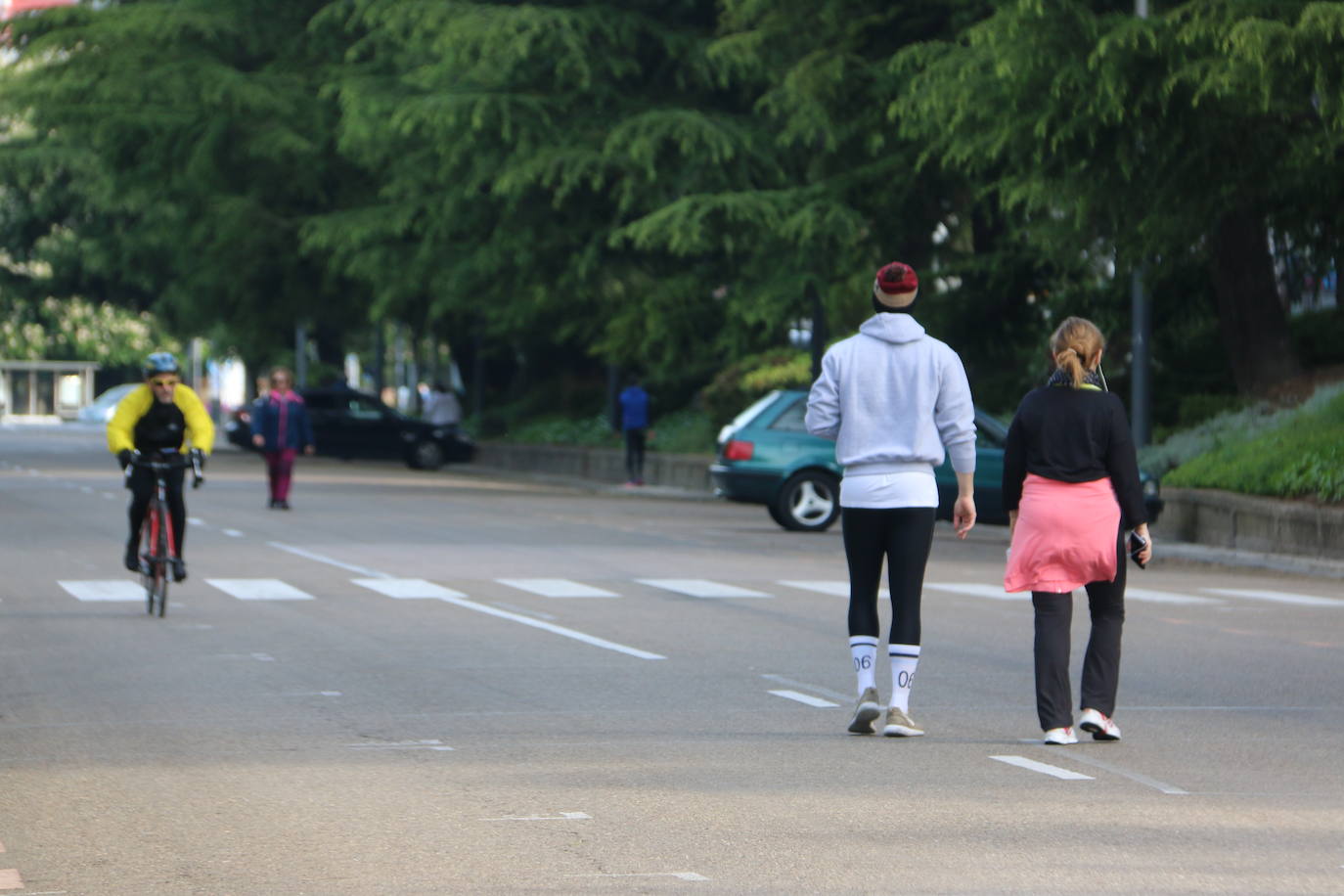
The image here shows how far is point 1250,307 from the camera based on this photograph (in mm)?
26281

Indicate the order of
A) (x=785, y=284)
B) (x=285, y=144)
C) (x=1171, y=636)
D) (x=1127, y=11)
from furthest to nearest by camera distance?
(x=285, y=144) < (x=785, y=284) < (x=1127, y=11) < (x=1171, y=636)

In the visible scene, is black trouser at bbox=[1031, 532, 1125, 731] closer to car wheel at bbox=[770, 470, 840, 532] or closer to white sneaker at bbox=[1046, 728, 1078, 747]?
white sneaker at bbox=[1046, 728, 1078, 747]

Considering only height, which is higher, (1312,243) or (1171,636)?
(1312,243)

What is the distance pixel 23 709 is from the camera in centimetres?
998

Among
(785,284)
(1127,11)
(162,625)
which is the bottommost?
(162,625)

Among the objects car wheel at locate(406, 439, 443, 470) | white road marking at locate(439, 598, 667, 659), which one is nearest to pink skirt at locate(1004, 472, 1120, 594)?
white road marking at locate(439, 598, 667, 659)

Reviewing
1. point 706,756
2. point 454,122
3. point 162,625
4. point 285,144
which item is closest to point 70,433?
point 285,144

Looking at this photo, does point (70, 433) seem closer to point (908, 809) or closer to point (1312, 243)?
point (1312, 243)

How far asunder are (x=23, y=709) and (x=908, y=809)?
4.29 meters

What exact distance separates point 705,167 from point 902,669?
80.9 feet

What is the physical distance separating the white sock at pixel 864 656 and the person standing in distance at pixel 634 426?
89.2 feet

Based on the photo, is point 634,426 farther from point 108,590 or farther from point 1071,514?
point 1071,514

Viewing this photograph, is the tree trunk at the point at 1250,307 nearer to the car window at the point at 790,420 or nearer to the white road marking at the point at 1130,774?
Result: the car window at the point at 790,420

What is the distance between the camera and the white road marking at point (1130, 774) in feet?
26.0
